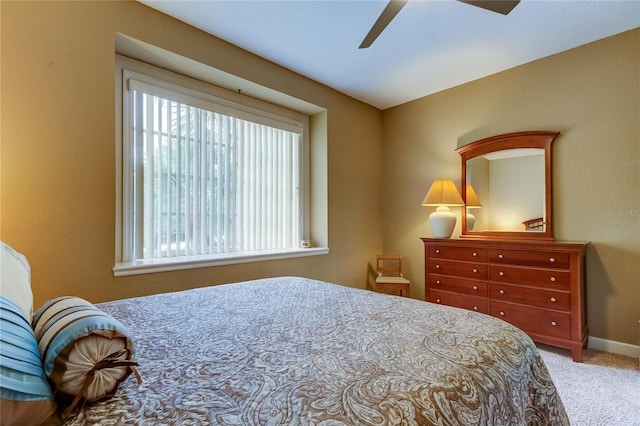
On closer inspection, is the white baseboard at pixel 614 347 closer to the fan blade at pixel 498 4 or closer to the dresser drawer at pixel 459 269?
the dresser drawer at pixel 459 269

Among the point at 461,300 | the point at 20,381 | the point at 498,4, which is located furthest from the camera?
the point at 461,300

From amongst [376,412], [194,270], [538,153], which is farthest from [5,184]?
[538,153]

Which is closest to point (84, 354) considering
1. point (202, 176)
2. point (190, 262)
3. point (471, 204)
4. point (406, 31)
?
point (190, 262)

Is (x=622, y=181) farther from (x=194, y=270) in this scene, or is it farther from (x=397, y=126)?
(x=194, y=270)

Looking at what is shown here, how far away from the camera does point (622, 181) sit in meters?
2.46

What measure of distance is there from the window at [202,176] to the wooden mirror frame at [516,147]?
1.82 meters

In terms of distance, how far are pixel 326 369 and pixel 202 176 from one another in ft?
7.90

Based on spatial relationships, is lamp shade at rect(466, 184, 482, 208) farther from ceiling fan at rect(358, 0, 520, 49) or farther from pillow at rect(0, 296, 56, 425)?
pillow at rect(0, 296, 56, 425)

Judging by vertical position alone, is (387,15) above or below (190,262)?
above

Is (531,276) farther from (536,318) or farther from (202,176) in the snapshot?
(202,176)

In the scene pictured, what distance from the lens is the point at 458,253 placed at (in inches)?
117

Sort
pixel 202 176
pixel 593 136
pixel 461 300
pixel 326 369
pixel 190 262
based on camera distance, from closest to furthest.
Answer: pixel 326 369 < pixel 190 262 < pixel 593 136 < pixel 202 176 < pixel 461 300

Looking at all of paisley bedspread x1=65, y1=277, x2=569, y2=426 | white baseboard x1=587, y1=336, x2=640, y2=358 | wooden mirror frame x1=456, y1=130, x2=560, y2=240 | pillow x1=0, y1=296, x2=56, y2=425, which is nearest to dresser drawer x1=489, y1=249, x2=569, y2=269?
wooden mirror frame x1=456, y1=130, x2=560, y2=240

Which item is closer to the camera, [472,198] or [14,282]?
[14,282]
